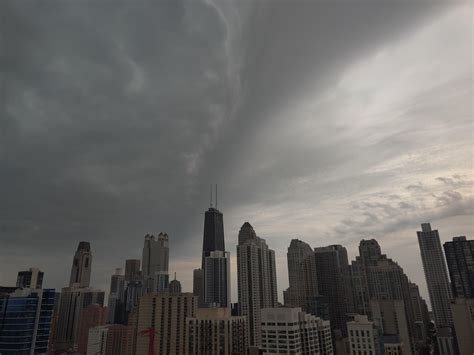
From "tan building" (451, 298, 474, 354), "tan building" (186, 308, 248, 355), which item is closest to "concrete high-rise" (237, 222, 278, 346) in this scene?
"tan building" (186, 308, 248, 355)

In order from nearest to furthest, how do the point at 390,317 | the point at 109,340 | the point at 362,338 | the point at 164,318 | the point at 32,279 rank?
the point at 362,338
the point at 164,318
the point at 32,279
the point at 390,317
the point at 109,340

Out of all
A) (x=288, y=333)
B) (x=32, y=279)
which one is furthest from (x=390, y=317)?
Answer: (x=32, y=279)

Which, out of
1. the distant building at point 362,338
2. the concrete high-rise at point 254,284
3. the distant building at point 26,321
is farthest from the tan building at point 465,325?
the distant building at point 26,321

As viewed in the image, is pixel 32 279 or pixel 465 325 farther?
pixel 32 279

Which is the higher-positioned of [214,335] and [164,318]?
[164,318]

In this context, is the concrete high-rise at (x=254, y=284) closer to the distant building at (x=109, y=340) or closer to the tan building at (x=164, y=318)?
the tan building at (x=164, y=318)

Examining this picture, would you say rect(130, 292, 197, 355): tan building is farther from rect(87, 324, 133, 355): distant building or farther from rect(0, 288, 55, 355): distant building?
rect(87, 324, 133, 355): distant building

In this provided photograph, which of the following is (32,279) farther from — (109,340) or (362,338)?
(362,338)
